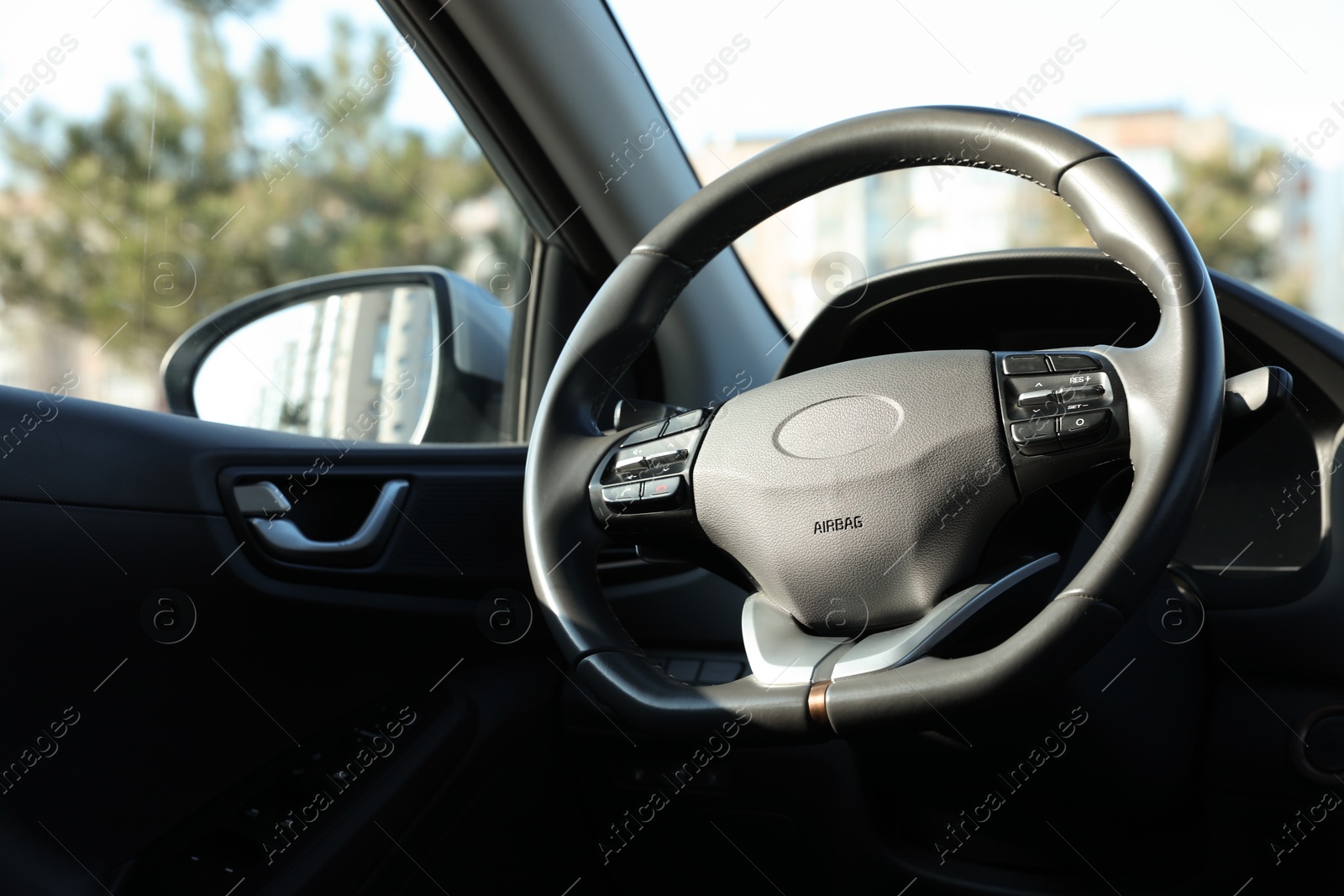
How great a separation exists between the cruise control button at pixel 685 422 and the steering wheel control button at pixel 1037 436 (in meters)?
0.36

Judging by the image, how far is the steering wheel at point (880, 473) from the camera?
2.80 feet

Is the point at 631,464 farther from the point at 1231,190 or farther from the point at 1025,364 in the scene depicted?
the point at 1231,190

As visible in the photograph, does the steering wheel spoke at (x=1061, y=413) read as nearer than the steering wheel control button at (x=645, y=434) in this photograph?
Yes

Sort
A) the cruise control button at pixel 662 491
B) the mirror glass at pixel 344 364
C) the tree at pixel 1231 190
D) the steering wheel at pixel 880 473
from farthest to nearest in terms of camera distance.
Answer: the tree at pixel 1231 190 < the mirror glass at pixel 344 364 < the cruise control button at pixel 662 491 < the steering wheel at pixel 880 473

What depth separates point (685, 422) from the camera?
3.88 ft

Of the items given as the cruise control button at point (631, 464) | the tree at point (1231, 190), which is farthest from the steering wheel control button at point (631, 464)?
the tree at point (1231, 190)

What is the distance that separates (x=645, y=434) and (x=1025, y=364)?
1.43ft

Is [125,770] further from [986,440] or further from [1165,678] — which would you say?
[1165,678]

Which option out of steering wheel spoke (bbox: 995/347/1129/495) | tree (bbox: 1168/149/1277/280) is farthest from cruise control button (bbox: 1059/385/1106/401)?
tree (bbox: 1168/149/1277/280)

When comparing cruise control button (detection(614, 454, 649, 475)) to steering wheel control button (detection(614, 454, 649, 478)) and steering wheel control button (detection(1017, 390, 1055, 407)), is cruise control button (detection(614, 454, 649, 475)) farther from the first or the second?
steering wheel control button (detection(1017, 390, 1055, 407))

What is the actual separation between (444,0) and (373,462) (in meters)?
0.73

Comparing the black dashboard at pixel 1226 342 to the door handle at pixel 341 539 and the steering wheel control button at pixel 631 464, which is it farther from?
the door handle at pixel 341 539

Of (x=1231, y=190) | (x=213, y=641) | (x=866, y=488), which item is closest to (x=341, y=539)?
(x=213, y=641)

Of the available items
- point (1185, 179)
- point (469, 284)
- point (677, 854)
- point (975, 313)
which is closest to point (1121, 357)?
point (975, 313)
